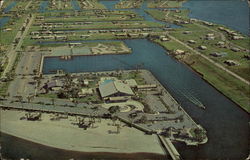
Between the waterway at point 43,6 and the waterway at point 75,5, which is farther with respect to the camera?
the waterway at point 75,5

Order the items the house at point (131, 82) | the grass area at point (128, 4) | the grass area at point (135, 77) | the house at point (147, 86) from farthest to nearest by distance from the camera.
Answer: the grass area at point (128, 4) < the grass area at point (135, 77) < the house at point (131, 82) < the house at point (147, 86)

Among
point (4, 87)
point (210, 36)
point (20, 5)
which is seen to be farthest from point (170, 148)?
point (20, 5)

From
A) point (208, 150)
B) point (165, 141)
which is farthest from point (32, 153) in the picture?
point (208, 150)

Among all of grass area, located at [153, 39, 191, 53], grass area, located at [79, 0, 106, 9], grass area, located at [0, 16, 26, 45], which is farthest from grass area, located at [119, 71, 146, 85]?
grass area, located at [79, 0, 106, 9]

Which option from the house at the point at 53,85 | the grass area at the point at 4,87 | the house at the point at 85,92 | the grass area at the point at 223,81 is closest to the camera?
the house at the point at 85,92

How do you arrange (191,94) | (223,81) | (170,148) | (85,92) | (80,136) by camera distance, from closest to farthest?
(170,148), (80,136), (85,92), (191,94), (223,81)

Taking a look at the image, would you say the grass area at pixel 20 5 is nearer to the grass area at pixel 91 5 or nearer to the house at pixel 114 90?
the grass area at pixel 91 5

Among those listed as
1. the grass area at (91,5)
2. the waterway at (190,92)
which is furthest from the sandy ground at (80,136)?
the grass area at (91,5)

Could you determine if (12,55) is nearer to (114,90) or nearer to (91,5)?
(114,90)
